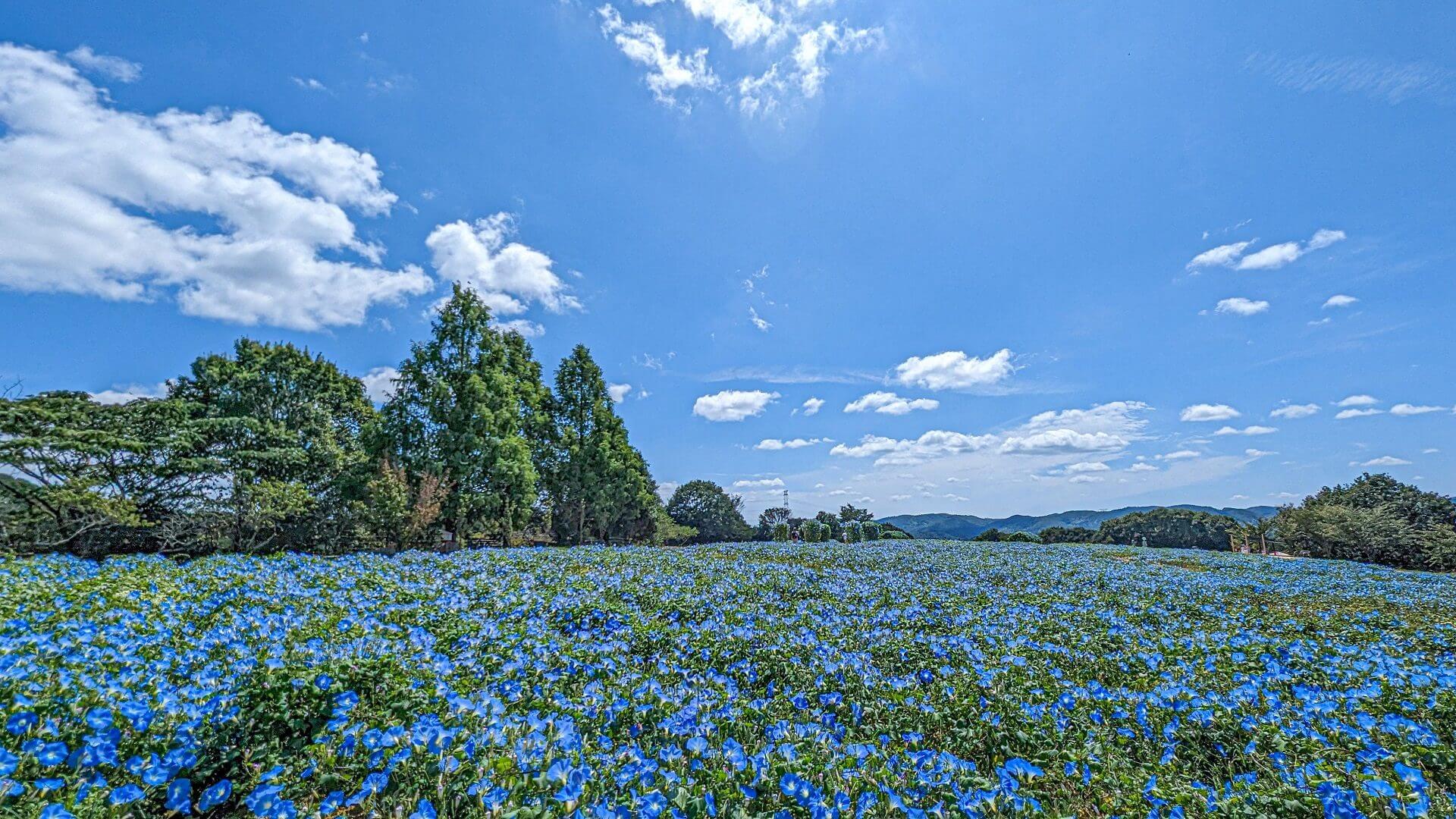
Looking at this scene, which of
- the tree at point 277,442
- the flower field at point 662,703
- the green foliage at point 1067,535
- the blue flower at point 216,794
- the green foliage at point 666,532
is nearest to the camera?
the blue flower at point 216,794

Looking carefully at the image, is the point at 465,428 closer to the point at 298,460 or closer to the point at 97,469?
the point at 298,460

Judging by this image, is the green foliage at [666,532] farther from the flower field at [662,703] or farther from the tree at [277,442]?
the flower field at [662,703]

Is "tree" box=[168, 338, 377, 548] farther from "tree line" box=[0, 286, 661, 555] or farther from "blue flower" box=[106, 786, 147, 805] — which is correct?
"blue flower" box=[106, 786, 147, 805]

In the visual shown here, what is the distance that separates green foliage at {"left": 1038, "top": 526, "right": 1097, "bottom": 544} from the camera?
40531mm

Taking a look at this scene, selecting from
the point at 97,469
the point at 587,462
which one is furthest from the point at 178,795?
the point at 587,462

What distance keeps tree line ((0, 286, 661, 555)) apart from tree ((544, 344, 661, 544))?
144 millimetres

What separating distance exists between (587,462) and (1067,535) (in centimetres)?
3678

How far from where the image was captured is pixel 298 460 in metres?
18.3

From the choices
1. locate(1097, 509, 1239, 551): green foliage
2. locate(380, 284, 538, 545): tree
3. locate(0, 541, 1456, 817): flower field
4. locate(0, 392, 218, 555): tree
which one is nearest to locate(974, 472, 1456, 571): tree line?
locate(1097, 509, 1239, 551): green foliage

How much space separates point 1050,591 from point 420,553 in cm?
1246

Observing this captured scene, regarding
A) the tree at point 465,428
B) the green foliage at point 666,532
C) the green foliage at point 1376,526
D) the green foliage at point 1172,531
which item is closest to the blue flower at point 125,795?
the tree at point 465,428

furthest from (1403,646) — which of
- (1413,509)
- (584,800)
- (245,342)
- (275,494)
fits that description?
(1413,509)

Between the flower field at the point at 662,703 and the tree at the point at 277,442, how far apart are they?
991cm

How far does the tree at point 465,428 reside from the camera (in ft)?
60.1
